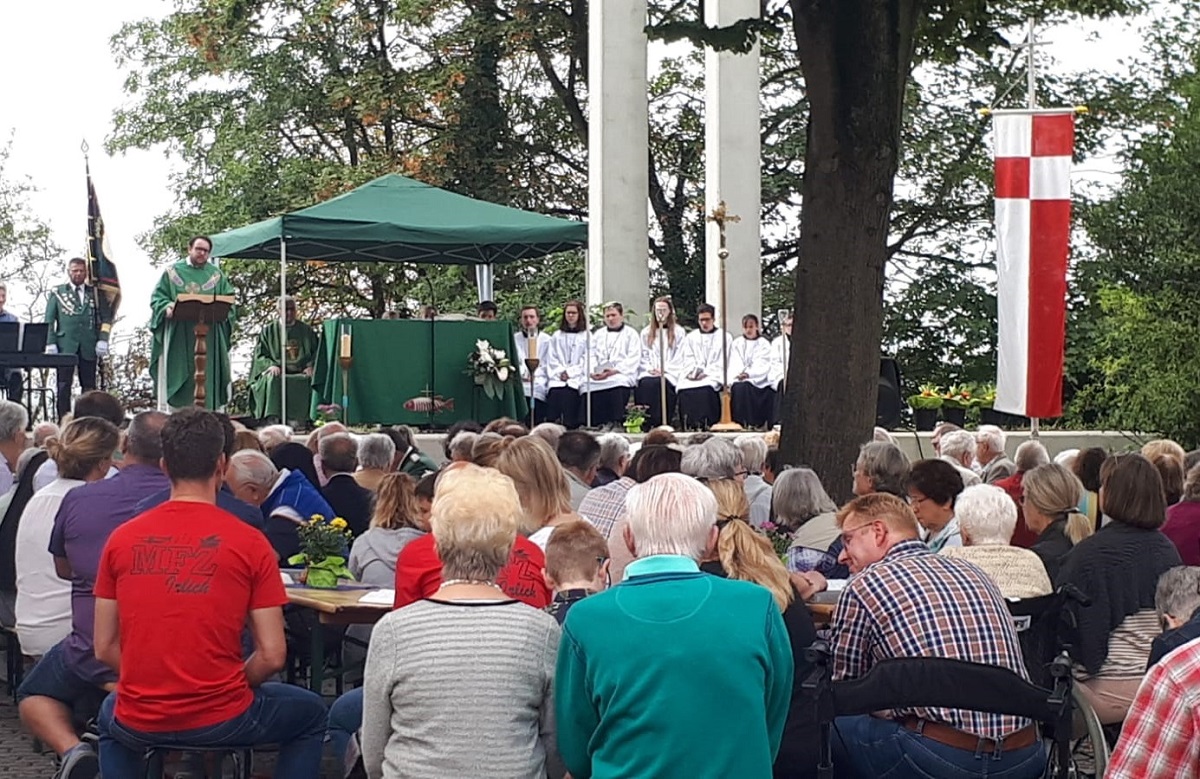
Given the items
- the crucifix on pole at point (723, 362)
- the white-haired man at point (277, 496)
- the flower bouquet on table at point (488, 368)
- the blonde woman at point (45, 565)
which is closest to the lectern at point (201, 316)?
the flower bouquet on table at point (488, 368)

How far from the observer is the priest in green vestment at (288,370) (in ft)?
67.0

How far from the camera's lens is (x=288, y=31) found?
1251 inches

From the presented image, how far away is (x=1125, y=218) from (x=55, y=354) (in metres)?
14.2

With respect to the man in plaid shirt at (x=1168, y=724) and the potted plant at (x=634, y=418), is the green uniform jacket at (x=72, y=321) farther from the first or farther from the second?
the man in plaid shirt at (x=1168, y=724)

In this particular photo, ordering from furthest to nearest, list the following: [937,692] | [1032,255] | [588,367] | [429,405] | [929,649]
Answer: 1. [588,367]
2. [429,405]
3. [1032,255]
4. [929,649]
5. [937,692]

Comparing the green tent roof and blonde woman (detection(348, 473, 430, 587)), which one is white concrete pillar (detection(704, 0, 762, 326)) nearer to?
the green tent roof

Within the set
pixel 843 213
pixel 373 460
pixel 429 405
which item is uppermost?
pixel 843 213

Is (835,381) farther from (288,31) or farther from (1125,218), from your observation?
(288,31)

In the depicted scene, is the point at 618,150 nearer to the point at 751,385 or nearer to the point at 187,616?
the point at 751,385

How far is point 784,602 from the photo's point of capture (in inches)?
206

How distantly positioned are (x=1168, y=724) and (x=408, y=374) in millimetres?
16635

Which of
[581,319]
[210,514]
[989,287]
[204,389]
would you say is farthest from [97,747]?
[989,287]

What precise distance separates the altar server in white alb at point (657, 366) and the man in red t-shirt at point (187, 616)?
1546 cm

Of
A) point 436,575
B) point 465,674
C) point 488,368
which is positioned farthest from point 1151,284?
point 465,674
